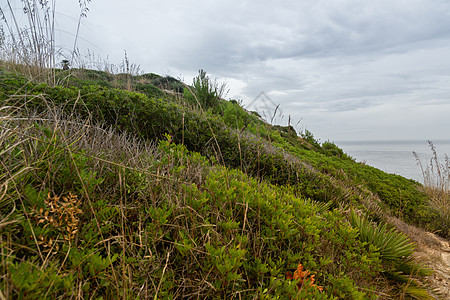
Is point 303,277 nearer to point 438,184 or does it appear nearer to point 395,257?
point 395,257

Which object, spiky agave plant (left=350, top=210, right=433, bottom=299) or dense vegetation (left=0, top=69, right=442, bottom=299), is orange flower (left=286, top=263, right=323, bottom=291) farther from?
spiky agave plant (left=350, top=210, right=433, bottom=299)

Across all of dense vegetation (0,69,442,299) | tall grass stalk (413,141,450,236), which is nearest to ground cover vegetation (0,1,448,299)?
dense vegetation (0,69,442,299)

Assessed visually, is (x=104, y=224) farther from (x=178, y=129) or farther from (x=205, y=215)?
(x=178, y=129)

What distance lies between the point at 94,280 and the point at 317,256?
1.97m

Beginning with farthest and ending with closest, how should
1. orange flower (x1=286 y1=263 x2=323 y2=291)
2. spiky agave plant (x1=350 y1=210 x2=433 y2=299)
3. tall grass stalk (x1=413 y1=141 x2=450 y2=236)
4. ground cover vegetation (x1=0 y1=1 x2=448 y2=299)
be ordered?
tall grass stalk (x1=413 y1=141 x2=450 y2=236) < spiky agave plant (x1=350 y1=210 x2=433 y2=299) < orange flower (x1=286 y1=263 x2=323 y2=291) < ground cover vegetation (x1=0 y1=1 x2=448 y2=299)

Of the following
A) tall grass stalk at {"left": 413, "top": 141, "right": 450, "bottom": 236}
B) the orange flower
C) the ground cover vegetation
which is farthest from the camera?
tall grass stalk at {"left": 413, "top": 141, "right": 450, "bottom": 236}

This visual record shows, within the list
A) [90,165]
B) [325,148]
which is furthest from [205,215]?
[325,148]

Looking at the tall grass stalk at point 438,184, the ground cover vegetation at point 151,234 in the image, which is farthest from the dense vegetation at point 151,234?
the tall grass stalk at point 438,184

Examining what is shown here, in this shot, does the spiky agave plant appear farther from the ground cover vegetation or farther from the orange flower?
the orange flower

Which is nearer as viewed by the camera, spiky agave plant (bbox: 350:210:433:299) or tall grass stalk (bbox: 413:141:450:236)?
spiky agave plant (bbox: 350:210:433:299)

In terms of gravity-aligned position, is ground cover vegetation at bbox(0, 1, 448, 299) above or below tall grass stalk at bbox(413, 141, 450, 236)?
below

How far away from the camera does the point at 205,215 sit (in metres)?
2.20

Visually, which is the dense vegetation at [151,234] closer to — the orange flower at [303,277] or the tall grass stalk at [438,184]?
the orange flower at [303,277]

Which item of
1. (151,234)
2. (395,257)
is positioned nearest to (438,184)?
(395,257)
